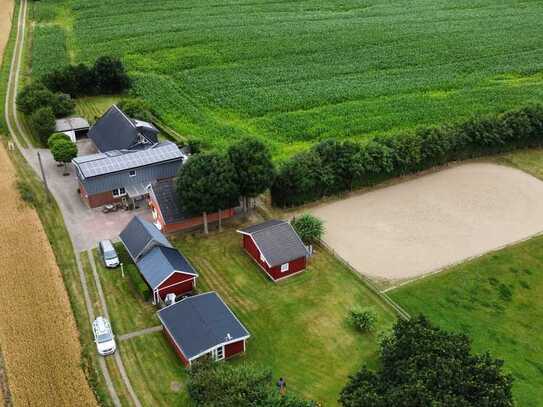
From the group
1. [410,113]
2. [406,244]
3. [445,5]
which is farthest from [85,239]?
[445,5]

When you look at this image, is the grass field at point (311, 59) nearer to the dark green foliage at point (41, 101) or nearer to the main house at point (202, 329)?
the dark green foliage at point (41, 101)

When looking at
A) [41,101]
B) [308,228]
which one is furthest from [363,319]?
[41,101]

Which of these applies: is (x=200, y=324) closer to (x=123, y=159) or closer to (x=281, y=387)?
(x=281, y=387)

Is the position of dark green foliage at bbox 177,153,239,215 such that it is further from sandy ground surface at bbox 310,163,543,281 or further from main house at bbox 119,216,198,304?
sandy ground surface at bbox 310,163,543,281

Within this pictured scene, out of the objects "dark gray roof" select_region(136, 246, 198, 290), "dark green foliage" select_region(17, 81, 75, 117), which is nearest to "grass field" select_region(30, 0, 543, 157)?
"dark green foliage" select_region(17, 81, 75, 117)

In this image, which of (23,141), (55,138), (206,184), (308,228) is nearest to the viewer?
(206,184)

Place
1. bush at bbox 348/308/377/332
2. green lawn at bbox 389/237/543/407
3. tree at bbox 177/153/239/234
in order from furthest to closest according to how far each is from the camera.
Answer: tree at bbox 177/153/239/234, bush at bbox 348/308/377/332, green lawn at bbox 389/237/543/407
